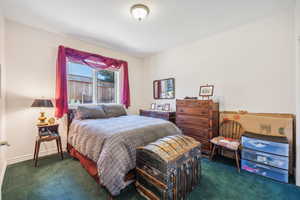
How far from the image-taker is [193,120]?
2.83m

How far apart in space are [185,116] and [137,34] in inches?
84.6

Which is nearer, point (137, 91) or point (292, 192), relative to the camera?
point (292, 192)

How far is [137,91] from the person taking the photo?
4555mm

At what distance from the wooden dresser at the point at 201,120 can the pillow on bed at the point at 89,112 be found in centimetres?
184

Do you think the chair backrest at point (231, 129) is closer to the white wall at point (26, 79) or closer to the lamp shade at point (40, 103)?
the lamp shade at point (40, 103)

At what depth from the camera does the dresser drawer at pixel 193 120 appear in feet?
8.67

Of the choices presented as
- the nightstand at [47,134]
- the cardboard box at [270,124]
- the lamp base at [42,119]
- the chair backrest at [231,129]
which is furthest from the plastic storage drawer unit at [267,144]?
the lamp base at [42,119]

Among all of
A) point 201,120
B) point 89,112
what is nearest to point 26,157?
point 89,112

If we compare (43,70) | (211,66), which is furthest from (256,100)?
(43,70)

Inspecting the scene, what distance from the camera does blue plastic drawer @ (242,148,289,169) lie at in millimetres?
1859

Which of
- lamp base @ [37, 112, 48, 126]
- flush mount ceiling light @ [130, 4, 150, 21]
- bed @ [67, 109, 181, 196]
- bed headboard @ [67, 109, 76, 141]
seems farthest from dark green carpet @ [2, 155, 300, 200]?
flush mount ceiling light @ [130, 4, 150, 21]

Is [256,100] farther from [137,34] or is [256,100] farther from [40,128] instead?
[40,128]

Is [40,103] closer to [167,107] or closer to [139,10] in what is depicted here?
[139,10]

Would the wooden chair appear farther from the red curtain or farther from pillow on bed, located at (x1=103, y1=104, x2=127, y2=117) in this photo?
the red curtain
